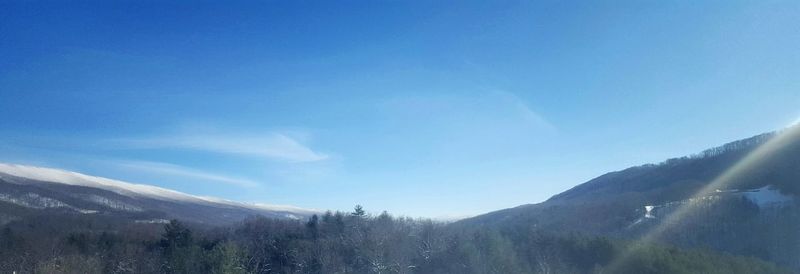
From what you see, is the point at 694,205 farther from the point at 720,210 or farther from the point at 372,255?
the point at 372,255

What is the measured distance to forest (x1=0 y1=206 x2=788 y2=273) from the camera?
31.3 metres

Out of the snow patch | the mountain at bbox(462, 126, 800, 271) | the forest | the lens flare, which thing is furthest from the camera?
the snow patch

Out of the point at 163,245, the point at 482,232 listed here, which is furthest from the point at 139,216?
the point at 482,232

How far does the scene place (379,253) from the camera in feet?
124

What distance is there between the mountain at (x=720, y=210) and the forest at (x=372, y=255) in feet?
53.2

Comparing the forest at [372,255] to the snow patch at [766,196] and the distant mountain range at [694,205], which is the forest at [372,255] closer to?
the distant mountain range at [694,205]

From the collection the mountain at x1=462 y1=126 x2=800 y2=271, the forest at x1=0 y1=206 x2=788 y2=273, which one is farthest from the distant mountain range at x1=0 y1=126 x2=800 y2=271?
the forest at x1=0 y1=206 x2=788 y2=273

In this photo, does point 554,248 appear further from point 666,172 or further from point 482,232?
point 666,172

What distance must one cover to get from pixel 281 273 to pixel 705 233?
151 ft

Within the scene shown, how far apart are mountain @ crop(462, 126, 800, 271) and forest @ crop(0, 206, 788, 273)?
1621 centimetres

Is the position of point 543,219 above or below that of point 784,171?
below

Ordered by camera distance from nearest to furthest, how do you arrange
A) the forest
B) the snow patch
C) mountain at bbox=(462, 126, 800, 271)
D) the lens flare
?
the forest
mountain at bbox=(462, 126, 800, 271)
the lens flare
the snow patch

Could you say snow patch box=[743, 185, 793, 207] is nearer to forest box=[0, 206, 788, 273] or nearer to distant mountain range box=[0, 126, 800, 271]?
distant mountain range box=[0, 126, 800, 271]

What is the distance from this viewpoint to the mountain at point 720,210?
204 feet
